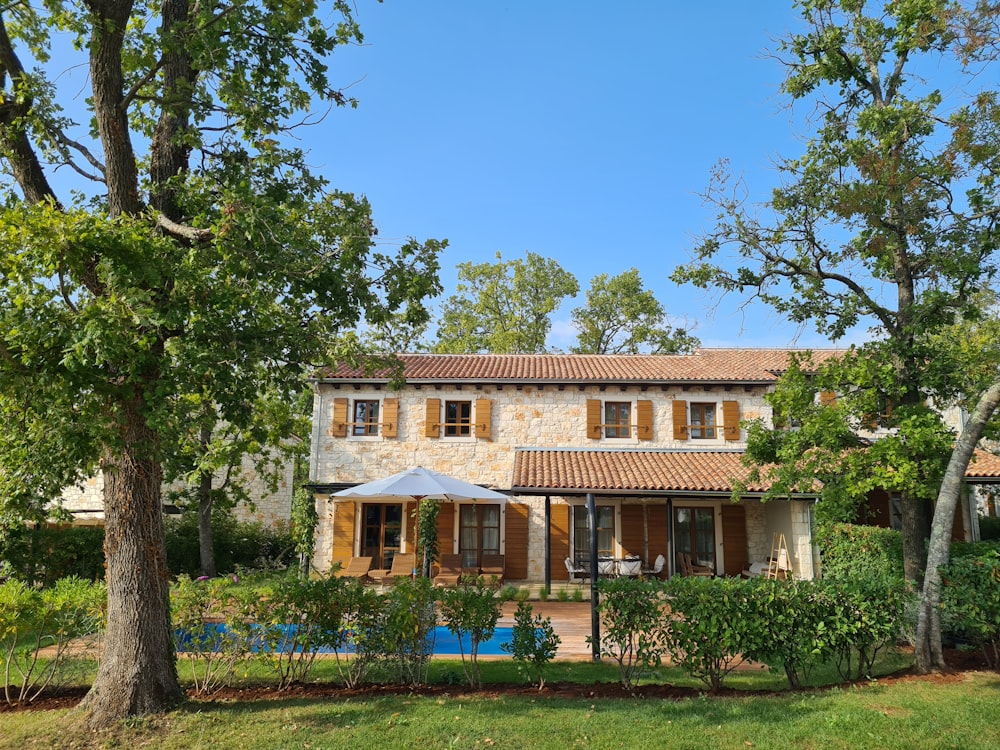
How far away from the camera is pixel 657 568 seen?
1617cm

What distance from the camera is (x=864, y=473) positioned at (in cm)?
868

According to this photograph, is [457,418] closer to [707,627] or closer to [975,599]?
[707,627]

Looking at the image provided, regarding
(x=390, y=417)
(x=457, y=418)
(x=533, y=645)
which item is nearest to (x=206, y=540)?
(x=390, y=417)

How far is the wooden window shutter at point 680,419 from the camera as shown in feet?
60.0

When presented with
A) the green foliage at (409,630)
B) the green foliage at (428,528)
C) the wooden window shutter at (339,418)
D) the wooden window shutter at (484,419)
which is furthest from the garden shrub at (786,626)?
the wooden window shutter at (339,418)

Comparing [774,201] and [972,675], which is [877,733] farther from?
[774,201]

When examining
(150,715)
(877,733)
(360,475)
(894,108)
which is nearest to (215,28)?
(150,715)

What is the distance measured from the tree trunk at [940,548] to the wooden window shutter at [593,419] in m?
Result: 11.1

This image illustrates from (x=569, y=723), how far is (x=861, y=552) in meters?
9.00

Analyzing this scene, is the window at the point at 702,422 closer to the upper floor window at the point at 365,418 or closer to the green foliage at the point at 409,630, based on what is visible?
the upper floor window at the point at 365,418

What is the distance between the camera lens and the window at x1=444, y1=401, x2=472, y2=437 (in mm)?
18594

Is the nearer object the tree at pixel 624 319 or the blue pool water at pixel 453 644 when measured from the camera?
the blue pool water at pixel 453 644

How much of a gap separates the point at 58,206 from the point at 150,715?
529 cm

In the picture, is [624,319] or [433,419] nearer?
[433,419]
